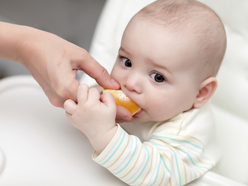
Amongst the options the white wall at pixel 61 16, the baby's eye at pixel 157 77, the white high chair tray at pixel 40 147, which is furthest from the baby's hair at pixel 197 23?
the white wall at pixel 61 16

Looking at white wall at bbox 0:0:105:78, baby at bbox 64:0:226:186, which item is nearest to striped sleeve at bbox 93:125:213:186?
baby at bbox 64:0:226:186

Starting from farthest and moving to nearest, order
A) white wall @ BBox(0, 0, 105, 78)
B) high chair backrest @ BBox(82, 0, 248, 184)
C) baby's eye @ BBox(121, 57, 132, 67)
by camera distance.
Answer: white wall @ BBox(0, 0, 105, 78) → high chair backrest @ BBox(82, 0, 248, 184) → baby's eye @ BBox(121, 57, 132, 67)

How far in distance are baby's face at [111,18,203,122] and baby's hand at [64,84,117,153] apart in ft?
0.33

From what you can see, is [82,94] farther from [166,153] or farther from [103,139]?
[166,153]

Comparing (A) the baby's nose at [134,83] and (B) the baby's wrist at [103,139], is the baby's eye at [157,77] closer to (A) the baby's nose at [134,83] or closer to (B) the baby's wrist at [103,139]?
(A) the baby's nose at [134,83]

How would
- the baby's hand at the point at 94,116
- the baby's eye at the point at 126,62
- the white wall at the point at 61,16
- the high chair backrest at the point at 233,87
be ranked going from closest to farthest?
1. the baby's hand at the point at 94,116
2. the baby's eye at the point at 126,62
3. the high chair backrest at the point at 233,87
4. the white wall at the point at 61,16

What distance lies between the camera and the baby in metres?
0.63

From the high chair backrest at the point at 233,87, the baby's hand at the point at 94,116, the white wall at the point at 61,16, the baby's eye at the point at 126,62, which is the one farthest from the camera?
the white wall at the point at 61,16

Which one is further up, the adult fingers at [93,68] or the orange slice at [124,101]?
the adult fingers at [93,68]

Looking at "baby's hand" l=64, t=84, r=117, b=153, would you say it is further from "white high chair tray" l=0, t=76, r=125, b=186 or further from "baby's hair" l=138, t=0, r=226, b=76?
"baby's hair" l=138, t=0, r=226, b=76

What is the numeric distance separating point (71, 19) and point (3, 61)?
483mm

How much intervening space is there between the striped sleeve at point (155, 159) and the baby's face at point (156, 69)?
9 centimetres

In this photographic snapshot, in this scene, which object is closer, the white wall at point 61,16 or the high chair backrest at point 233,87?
the high chair backrest at point 233,87

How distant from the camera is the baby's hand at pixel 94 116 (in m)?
0.62
